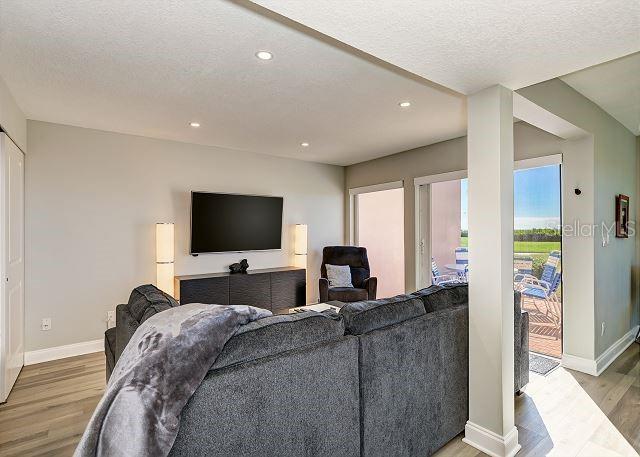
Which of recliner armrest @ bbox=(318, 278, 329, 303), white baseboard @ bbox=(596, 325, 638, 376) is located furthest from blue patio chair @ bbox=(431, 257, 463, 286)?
white baseboard @ bbox=(596, 325, 638, 376)

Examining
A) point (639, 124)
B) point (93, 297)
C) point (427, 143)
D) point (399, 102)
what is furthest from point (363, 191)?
point (93, 297)

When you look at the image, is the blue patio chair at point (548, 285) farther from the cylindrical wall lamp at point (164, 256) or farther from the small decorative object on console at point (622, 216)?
the cylindrical wall lamp at point (164, 256)

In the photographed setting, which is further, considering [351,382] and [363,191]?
[363,191]

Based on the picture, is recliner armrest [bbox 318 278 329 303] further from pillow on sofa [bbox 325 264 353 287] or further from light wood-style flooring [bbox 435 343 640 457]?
light wood-style flooring [bbox 435 343 640 457]

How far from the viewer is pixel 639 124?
3799 mm

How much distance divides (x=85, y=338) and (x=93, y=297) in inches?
17.6

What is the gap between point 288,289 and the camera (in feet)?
16.3

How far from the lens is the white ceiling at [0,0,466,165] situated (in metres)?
1.86

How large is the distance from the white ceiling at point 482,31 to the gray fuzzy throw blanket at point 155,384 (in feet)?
4.22

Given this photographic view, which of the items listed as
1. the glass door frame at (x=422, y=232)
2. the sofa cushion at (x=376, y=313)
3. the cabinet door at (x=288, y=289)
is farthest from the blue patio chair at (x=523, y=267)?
the cabinet door at (x=288, y=289)

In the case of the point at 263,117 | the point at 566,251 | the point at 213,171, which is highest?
the point at 263,117

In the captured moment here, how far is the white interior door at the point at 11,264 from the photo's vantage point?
8.82 ft

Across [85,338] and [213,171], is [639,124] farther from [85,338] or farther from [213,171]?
[85,338]

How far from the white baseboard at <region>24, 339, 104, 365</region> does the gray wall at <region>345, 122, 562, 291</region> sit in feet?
12.7
